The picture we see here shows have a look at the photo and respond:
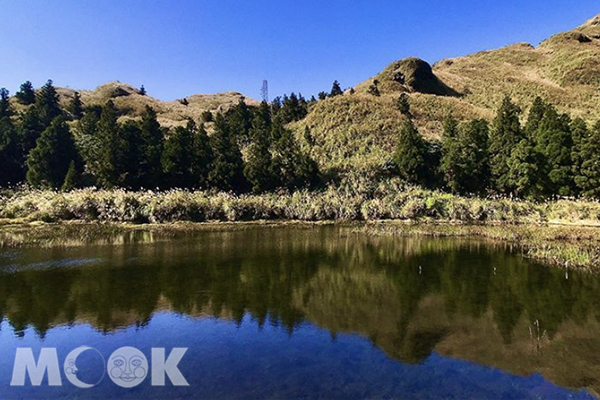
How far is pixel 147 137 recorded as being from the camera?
61.0 m

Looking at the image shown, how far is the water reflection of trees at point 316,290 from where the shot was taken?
609 inches

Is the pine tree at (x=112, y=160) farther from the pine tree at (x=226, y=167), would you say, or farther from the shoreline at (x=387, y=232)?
the shoreline at (x=387, y=232)

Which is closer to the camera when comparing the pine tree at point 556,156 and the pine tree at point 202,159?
the pine tree at point 556,156

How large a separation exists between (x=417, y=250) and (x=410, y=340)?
1632cm

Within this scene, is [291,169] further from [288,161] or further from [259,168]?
[259,168]

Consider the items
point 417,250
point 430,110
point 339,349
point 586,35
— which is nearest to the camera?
point 339,349

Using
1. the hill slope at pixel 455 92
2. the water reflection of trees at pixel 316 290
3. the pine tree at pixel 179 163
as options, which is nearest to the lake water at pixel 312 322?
the water reflection of trees at pixel 316 290

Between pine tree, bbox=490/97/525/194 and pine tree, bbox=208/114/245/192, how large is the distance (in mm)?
34485

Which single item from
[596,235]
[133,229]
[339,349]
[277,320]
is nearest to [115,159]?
[133,229]

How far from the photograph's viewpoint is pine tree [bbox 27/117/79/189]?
185 feet

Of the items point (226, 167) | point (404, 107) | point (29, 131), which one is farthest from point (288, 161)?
point (29, 131)

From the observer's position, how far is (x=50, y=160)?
5691 cm

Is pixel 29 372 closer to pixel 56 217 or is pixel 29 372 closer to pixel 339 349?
pixel 339 349

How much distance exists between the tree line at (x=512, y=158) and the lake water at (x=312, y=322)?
27898 mm
